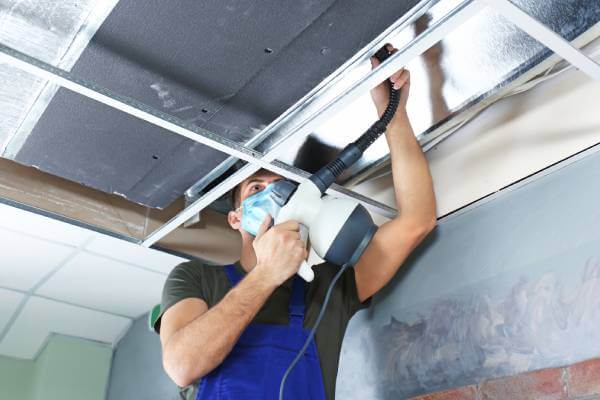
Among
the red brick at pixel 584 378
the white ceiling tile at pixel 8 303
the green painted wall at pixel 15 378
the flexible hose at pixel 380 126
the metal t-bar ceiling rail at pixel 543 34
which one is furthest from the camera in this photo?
the green painted wall at pixel 15 378

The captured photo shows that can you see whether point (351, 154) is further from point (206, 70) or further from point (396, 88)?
point (206, 70)

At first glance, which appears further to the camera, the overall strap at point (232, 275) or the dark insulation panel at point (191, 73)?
the overall strap at point (232, 275)

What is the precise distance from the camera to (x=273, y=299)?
1556mm

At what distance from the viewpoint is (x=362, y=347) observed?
5.60 ft

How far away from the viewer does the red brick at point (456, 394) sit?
1.37 m

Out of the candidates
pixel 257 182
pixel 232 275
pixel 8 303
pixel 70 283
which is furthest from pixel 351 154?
pixel 8 303

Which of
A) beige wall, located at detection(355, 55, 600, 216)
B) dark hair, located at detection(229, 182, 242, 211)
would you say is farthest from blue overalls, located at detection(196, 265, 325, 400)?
beige wall, located at detection(355, 55, 600, 216)

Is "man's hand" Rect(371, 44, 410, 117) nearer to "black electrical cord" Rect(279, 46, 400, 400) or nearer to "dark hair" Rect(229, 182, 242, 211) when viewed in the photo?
"black electrical cord" Rect(279, 46, 400, 400)

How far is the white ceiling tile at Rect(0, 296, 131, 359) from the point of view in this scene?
10.8 ft

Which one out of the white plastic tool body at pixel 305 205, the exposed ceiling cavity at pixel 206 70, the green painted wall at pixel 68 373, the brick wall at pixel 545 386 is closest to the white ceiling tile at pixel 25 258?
the green painted wall at pixel 68 373

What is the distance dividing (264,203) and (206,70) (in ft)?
1.18

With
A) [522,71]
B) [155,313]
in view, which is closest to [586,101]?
[522,71]

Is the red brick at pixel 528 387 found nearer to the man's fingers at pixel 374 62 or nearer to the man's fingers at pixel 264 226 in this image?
the man's fingers at pixel 264 226

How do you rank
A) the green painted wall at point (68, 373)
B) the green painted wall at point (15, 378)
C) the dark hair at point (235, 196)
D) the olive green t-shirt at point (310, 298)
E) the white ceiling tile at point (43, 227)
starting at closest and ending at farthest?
the olive green t-shirt at point (310, 298)
the dark hair at point (235, 196)
the white ceiling tile at point (43, 227)
the green painted wall at point (68, 373)
the green painted wall at point (15, 378)
